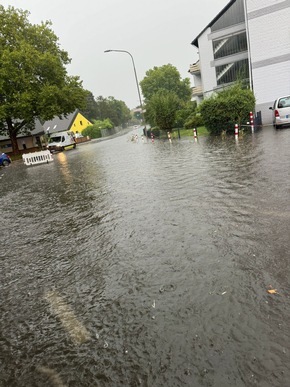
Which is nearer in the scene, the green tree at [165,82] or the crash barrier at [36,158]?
the crash barrier at [36,158]

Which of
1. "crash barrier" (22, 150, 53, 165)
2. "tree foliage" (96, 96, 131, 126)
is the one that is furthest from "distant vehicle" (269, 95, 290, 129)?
"tree foliage" (96, 96, 131, 126)

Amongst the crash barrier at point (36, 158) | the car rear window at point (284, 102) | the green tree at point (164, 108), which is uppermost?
the green tree at point (164, 108)

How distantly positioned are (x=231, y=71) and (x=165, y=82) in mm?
46433

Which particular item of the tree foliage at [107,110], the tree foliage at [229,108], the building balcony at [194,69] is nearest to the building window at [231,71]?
the building balcony at [194,69]

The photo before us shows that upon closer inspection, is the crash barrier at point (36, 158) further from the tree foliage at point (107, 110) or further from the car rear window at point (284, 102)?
the tree foliage at point (107, 110)

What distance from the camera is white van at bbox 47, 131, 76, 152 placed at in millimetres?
36781

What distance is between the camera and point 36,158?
22.9 metres

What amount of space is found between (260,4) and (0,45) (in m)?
26.2

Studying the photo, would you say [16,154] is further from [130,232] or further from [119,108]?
[119,108]

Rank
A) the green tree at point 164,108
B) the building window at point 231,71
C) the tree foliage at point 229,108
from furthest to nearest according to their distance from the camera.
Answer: the building window at point 231,71 < the green tree at point 164,108 < the tree foliage at point 229,108

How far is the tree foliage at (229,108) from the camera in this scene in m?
17.7

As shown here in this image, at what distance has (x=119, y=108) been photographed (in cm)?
11956

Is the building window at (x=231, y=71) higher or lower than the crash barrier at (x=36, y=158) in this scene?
higher

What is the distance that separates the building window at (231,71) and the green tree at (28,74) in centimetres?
1844
